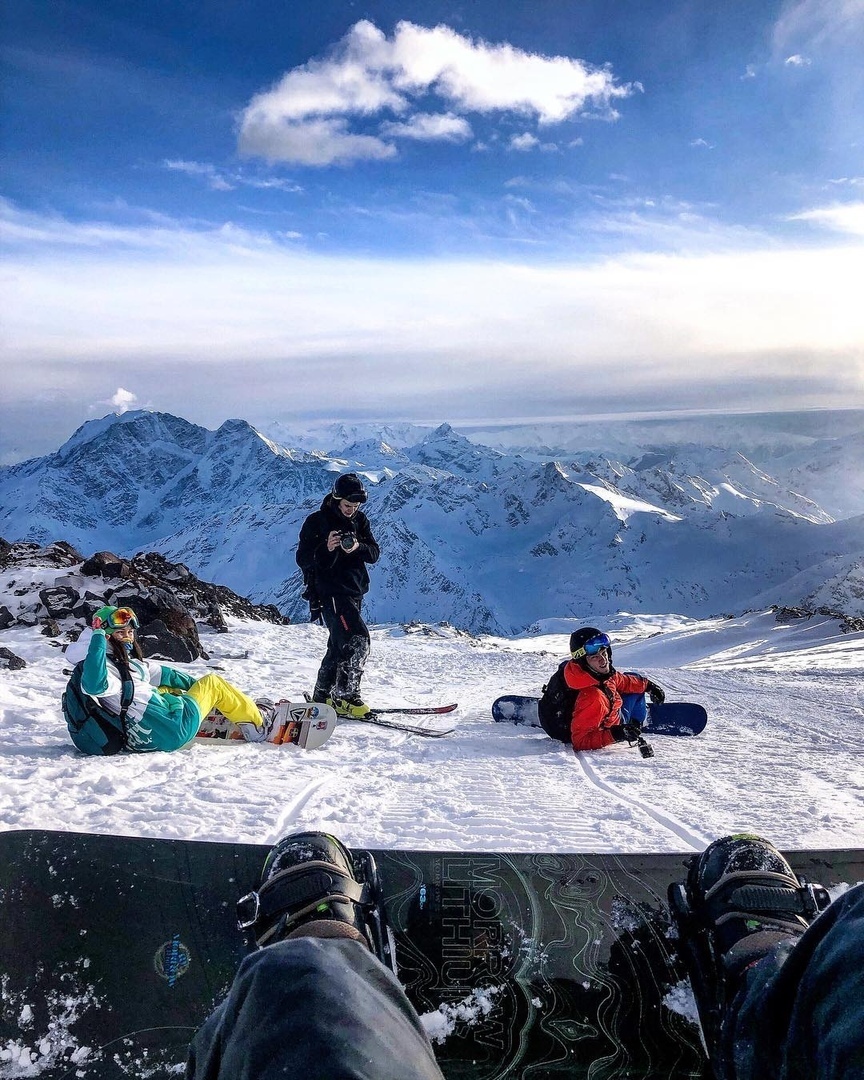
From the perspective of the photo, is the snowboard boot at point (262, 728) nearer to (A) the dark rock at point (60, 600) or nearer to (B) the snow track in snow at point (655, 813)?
(B) the snow track in snow at point (655, 813)

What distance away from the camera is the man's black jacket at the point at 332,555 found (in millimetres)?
6688

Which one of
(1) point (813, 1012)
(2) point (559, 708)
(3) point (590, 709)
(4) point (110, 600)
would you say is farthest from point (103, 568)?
(1) point (813, 1012)

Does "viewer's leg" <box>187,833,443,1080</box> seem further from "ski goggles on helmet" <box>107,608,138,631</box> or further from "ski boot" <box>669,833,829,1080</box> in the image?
"ski goggles on helmet" <box>107,608,138,631</box>

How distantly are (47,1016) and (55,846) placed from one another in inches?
21.5

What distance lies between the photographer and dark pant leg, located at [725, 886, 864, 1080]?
1.19m

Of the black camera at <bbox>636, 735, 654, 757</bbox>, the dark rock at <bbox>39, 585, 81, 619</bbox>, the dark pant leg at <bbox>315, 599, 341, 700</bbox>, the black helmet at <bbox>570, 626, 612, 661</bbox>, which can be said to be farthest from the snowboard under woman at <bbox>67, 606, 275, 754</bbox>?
the dark rock at <bbox>39, 585, 81, 619</bbox>

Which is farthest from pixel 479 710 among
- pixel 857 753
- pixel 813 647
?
pixel 813 647

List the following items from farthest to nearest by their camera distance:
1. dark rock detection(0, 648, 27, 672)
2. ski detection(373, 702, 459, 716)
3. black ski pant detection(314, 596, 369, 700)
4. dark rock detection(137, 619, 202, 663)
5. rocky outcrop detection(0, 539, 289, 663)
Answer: rocky outcrop detection(0, 539, 289, 663) < dark rock detection(137, 619, 202, 663) < dark rock detection(0, 648, 27, 672) < ski detection(373, 702, 459, 716) < black ski pant detection(314, 596, 369, 700)

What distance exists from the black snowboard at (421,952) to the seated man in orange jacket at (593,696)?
10.2 ft

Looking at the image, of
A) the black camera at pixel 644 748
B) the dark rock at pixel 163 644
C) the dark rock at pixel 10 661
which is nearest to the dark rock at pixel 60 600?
the dark rock at pixel 163 644

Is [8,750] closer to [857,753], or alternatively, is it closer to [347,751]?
[347,751]

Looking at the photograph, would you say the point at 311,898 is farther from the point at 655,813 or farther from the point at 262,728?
the point at 262,728

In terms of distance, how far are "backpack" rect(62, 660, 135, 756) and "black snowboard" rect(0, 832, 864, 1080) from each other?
7.90ft

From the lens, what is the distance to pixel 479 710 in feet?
26.4
